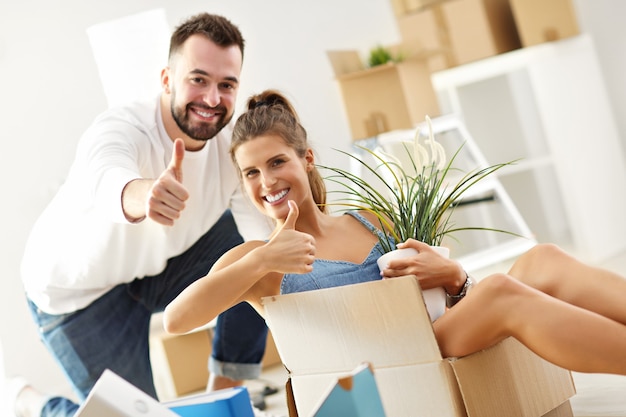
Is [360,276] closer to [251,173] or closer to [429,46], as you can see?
[251,173]

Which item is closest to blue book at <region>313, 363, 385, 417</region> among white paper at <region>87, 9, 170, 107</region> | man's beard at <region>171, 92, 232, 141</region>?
man's beard at <region>171, 92, 232, 141</region>

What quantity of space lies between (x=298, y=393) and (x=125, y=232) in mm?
937

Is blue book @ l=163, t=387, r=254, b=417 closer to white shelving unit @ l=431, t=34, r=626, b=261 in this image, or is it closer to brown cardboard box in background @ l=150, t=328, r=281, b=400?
brown cardboard box in background @ l=150, t=328, r=281, b=400

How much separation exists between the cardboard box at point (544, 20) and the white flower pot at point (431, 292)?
2.23 m

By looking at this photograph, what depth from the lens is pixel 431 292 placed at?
5.47 ft

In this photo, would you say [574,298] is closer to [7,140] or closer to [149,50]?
[149,50]

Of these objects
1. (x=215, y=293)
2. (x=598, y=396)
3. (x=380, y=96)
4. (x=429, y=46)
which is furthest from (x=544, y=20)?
(x=215, y=293)

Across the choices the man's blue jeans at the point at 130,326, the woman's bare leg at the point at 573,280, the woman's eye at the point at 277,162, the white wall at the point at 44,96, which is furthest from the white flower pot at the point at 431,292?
the white wall at the point at 44,96

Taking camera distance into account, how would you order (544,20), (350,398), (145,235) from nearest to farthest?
1. (350,398)
2. (145,235)
3. (544,20)

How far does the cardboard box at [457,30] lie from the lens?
3.75 m

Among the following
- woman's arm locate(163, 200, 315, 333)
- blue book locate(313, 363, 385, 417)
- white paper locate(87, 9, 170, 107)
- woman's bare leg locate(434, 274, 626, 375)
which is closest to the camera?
blue book locate(313, 363, 385, 417)

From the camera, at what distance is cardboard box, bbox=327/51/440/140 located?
3498 millimetres

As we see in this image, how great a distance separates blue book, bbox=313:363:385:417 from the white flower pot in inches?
24.9

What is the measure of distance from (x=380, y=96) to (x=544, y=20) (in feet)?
2.51
